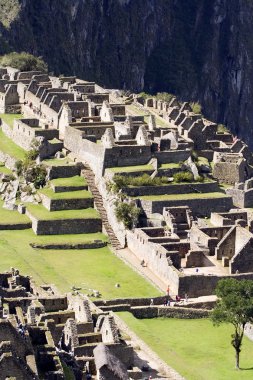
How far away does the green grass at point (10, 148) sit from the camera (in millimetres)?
73625

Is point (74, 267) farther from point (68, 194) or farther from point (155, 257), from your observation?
point (68, 194)

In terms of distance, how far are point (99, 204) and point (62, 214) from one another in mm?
2348

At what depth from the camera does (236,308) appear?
49.2 m

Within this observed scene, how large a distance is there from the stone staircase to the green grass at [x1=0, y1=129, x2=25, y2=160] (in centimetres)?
526

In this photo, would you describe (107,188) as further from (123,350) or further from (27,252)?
(123,350)

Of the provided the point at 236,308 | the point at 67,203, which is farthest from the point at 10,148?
the point at 236,308

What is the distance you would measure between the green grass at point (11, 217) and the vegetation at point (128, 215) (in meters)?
5.03

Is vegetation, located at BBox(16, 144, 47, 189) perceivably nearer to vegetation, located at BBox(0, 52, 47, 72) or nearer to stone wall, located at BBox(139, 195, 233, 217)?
stone wall, located at BBox(139, 195, 233, 217)

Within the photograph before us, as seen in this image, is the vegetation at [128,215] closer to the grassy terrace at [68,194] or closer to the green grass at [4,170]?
the grassy terrace at [68,194]

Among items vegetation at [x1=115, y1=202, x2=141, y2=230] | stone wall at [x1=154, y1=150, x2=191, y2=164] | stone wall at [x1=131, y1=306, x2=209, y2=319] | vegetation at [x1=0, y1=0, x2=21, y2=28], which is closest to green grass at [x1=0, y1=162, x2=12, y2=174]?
stone wall at [x1=154, y1=150, x2=191, y2=164]

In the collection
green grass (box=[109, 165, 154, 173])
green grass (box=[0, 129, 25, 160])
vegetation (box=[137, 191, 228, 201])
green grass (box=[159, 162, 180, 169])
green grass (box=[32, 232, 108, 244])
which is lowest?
green grass (box=[32, 232, 108, 244])

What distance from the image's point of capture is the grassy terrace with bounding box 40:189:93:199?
66.5 m

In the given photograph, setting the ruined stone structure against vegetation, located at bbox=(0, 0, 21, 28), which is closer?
the ruined stone structure

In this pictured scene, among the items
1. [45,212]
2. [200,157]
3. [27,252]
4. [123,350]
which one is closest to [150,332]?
[123,350]
